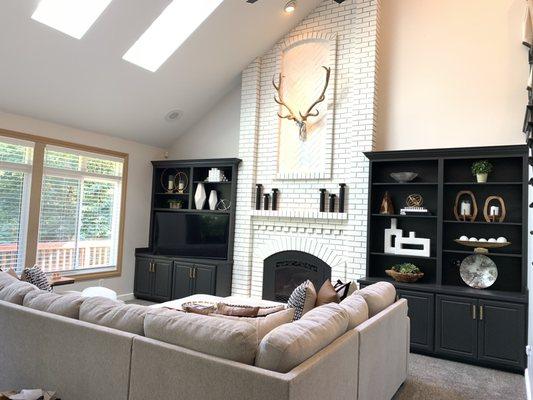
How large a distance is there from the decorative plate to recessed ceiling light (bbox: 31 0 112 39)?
495 centimetres

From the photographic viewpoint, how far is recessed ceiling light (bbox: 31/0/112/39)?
4391 mm

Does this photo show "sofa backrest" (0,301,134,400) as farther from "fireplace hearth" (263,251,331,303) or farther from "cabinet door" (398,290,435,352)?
"fireplace hearth" (263,251,331,303)

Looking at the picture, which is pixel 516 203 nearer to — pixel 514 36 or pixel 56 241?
pixel 514 36

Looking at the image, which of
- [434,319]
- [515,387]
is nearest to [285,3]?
[434,319]

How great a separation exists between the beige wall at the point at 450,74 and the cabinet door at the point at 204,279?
3.03m

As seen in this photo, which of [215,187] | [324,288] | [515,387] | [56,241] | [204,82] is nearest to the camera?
[324,288]

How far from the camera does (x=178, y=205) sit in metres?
6.76

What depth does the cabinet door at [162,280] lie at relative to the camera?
6.30 meters

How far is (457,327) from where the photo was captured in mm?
4191

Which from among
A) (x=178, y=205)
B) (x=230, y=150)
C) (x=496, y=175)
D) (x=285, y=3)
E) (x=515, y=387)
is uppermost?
(x=285, y=3)

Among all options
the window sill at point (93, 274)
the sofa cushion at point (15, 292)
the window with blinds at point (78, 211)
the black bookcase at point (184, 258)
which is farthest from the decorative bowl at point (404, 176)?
the window sill at point (93, 274)

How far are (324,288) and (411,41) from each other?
3.77 meters

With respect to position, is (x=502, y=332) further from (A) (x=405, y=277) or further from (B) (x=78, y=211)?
(B) (x=78, y=211)

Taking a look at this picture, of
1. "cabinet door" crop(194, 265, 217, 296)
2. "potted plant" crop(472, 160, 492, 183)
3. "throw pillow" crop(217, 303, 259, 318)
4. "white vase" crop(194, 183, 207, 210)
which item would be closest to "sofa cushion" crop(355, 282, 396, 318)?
"throw pillow" crop(217, 303, 259, 318)
